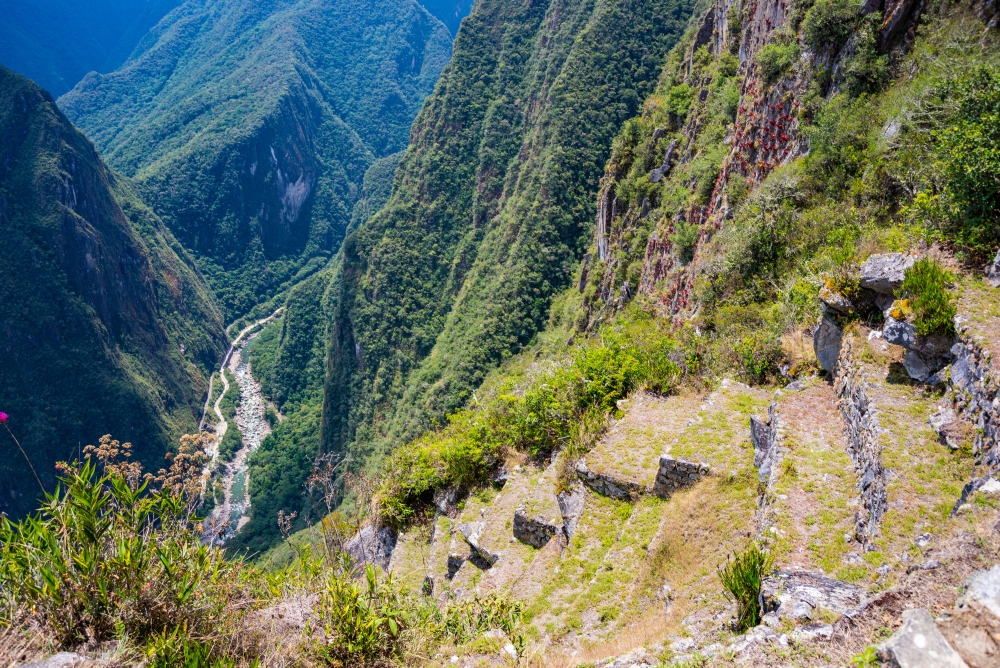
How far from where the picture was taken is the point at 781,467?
7188 mm

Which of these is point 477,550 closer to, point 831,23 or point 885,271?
point 885,271

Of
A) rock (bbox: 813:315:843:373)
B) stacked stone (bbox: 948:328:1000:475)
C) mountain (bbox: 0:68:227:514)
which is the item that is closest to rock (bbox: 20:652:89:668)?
stacked stone (bbox: 948:328:1000:475)

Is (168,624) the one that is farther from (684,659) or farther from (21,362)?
(21,362)

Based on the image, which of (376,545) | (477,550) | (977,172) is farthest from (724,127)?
(376,545)

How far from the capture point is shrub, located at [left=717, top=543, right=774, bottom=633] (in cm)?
521

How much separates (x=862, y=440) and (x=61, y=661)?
29.4ft

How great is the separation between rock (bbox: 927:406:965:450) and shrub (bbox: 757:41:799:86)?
1638 cm

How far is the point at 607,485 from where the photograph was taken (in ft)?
31.1

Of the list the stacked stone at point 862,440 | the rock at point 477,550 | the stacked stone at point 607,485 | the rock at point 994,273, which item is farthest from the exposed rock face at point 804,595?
the rock at point 477,550

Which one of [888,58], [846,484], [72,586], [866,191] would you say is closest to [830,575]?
[846,484]

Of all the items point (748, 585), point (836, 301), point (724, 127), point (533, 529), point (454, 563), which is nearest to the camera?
point (748, 585)

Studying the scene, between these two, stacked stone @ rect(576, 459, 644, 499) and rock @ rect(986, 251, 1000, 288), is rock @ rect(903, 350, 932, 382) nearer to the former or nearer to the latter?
rock @ rect(986, 251, 1000, 288)

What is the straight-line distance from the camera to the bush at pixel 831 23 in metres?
15.5

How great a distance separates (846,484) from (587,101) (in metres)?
74.8
